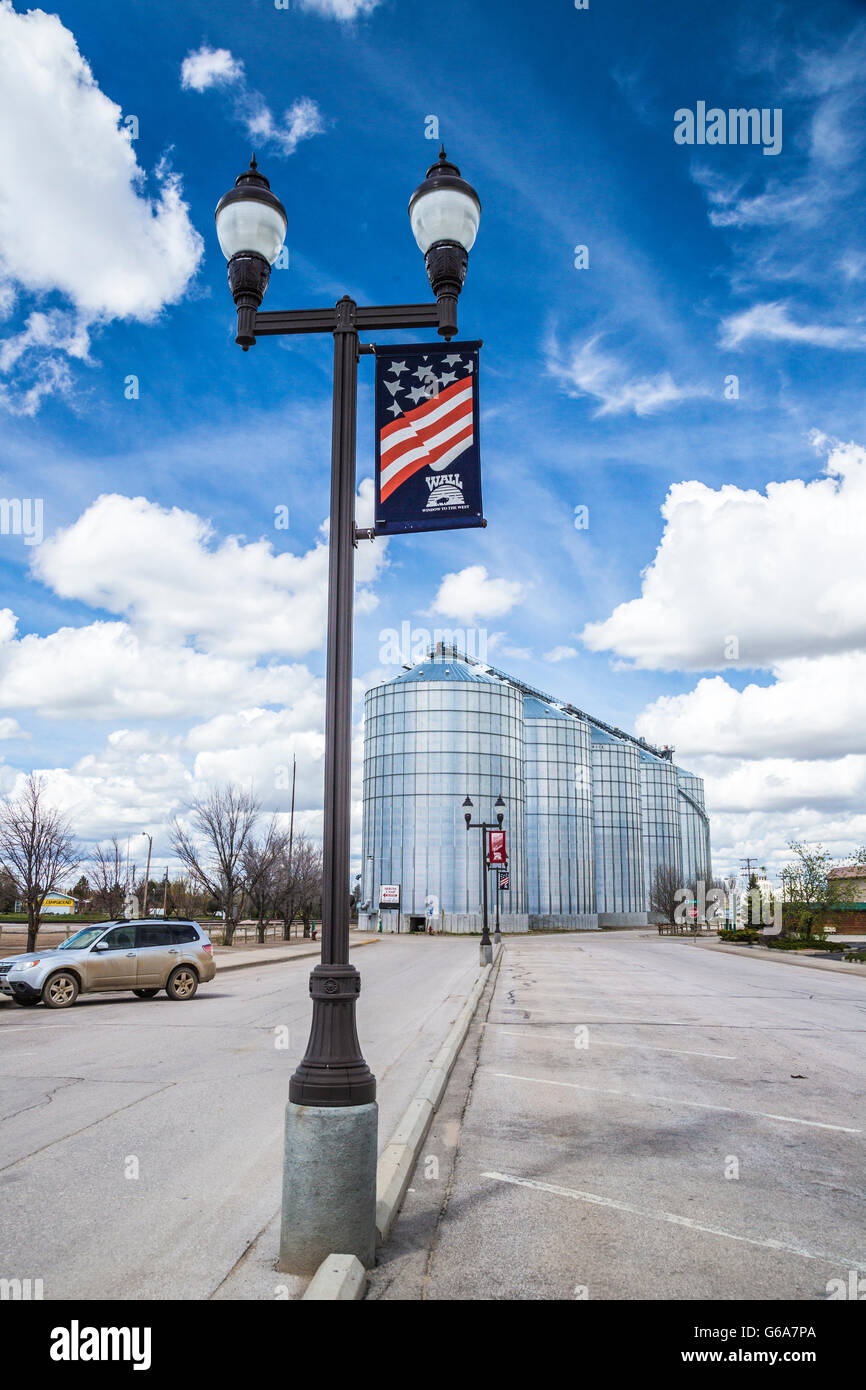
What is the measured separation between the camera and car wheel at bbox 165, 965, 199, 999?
749 inches

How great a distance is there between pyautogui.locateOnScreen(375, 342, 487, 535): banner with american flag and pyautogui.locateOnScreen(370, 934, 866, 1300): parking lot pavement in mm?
4243

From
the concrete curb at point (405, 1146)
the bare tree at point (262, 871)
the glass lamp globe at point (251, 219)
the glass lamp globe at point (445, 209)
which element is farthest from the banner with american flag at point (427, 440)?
the bare tree at point (262, 871)

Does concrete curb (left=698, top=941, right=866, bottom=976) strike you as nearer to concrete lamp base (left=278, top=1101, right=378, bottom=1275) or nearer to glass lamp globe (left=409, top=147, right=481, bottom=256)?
concrete lamp base (left=278, top=1101, right=378, bottom=1275)

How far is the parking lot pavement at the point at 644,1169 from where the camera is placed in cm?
465

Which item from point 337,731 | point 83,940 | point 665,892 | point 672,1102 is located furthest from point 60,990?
point 665,892

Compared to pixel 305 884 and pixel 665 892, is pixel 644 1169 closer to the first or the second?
pixel 305 884

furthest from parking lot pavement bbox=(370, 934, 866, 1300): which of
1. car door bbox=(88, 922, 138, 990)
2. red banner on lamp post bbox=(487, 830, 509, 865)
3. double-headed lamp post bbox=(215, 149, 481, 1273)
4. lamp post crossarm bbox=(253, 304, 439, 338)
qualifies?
red banner on lamp post bbox=(487, 830, 509, 865)

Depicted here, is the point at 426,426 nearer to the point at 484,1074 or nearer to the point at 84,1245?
the point at 84,1245

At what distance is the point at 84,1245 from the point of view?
5.07 m

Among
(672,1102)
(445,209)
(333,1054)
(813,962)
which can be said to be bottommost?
(813,962)

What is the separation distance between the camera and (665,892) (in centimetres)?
10625

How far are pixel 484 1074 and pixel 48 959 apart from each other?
32.8 ft

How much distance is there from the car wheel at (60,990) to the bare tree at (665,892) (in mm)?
91802

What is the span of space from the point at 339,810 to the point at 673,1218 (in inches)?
125
